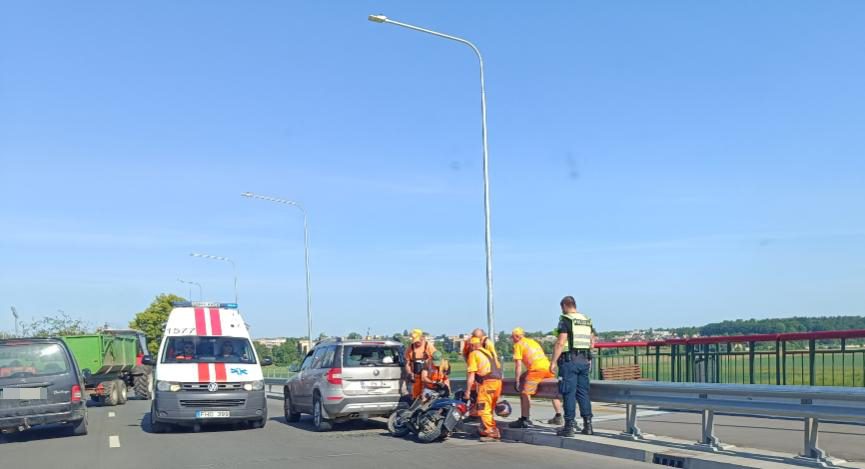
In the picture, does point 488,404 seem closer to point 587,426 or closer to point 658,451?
point 587,426

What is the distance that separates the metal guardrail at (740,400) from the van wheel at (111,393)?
18529 millimetres

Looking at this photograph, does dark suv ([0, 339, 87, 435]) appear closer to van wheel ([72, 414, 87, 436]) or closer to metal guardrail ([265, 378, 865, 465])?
van wheel ([72, 414, 87, 436])

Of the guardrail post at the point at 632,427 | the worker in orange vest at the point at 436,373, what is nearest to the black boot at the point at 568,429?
the guardrail post at the point at 632,427

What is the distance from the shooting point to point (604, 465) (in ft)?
34.3

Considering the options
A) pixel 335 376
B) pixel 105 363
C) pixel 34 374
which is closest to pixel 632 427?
pixel 335 376

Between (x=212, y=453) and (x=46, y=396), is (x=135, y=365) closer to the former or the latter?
(x=46, y=396)

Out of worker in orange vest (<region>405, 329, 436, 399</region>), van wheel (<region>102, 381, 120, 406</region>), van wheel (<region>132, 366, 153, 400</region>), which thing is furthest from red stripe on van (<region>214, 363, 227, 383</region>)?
van wheel (<region>132, 366, 153, 400</region>)

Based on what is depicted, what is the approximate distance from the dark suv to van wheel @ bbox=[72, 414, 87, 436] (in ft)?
0.64

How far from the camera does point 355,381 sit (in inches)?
608

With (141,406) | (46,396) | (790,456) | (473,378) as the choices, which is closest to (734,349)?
(473,378)

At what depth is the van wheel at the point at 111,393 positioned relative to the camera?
27.5 m

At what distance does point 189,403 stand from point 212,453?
3.00 metres

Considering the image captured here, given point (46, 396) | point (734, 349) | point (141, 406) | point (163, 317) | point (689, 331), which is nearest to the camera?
point (46, 396)

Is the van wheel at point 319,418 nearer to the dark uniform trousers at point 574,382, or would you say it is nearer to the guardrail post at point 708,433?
the dark uniform trousers at point 574,382
